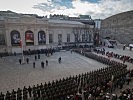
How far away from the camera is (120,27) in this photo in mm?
56906

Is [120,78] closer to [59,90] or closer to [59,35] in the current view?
[59,90]

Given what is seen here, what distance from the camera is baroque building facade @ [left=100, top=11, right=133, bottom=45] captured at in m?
53.1

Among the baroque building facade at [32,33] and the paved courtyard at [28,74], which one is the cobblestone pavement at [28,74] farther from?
the baroque building facade at [32,33]

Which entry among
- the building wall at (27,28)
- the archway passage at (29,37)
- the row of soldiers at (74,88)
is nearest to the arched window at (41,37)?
the building wall at (27,28)

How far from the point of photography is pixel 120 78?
56.6 ft

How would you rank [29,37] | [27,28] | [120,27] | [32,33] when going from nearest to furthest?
[27,28] < [29,37] < [32,33] < [120,27]

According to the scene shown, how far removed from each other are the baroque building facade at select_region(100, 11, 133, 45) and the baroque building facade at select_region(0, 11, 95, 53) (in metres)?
18.6

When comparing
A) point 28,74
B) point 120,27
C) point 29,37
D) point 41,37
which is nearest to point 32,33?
point 29,37

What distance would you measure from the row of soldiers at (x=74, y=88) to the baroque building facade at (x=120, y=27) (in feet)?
125

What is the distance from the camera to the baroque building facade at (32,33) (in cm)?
3388

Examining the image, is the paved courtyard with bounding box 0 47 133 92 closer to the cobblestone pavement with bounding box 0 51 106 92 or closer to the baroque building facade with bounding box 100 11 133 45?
the cobblestone pavement with bounding box 0 51 106 92

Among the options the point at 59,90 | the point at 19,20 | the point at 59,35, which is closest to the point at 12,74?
the point at 59,90

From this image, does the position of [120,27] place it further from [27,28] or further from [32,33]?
[27,28]

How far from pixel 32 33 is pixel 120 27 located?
3625 cm
